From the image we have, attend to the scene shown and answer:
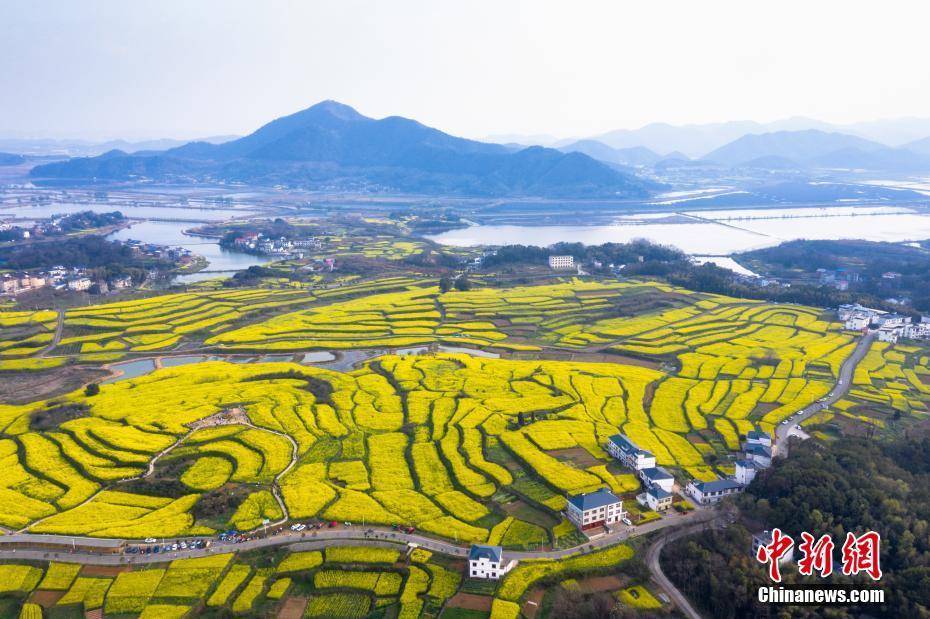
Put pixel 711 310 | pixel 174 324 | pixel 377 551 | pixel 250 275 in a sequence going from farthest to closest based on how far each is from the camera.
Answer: pixel 250 275 → pixel 711 310 → pixel 174 324 → pixel 377 551

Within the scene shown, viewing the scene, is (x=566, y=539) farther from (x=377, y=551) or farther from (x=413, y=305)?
(x=413, y=305)

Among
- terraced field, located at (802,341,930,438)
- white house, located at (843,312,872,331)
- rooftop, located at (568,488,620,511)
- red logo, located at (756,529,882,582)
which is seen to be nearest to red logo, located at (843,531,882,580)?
red logo, located at (756,529,882,582)

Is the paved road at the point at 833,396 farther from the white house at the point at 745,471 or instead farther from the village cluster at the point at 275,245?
the village cluster at the point at 275,245

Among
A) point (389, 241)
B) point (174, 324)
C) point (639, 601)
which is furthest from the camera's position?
point (389, 241)

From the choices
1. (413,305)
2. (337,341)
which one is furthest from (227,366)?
(413,305)

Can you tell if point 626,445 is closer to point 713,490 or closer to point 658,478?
point 658,478

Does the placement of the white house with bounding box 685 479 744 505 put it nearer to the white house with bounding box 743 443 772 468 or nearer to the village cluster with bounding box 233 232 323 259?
the white house with bounding box 743 443 772 468

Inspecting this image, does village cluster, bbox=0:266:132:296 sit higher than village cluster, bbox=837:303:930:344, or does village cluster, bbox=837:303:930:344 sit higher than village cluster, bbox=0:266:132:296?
village cluster, bbox=837:303:930:344

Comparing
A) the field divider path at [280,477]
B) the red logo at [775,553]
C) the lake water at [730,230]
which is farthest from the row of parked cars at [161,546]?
the lake water at [730,230]
